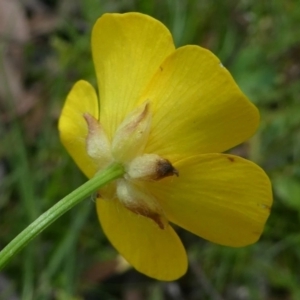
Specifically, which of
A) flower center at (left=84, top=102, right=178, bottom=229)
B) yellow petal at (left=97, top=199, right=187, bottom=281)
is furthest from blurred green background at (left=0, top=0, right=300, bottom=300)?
flower center at (left=84, top=102, right=178, bottom=229)

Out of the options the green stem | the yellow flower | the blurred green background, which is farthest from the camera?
the blurred green background

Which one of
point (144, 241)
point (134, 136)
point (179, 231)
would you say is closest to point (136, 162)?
point (134, 136)

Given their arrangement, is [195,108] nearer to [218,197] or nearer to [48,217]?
[218,197]

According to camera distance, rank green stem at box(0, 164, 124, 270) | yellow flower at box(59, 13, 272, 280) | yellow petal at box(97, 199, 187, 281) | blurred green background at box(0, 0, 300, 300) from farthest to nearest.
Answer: blurred green background at box(0, 0, 300, 300), yellow petal at box(97, 199, 187, 281), yellow flower at box(59, 13, 272, 280), green stem at box(0, 164, 124, 270)

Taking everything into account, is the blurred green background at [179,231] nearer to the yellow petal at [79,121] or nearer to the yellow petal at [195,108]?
the yellow petal at [79,121]

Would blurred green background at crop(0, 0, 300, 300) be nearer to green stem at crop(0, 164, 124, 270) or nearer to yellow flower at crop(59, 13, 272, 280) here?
yellow flower at crop(59, 13, 272, 280)

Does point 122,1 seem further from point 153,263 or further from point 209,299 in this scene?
point 153,263

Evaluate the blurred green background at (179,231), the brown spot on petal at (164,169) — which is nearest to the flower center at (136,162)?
the brown spot on petal at (164,169)
